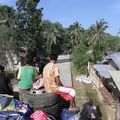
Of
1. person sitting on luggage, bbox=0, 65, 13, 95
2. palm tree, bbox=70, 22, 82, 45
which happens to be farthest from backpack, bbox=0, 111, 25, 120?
palm tree, bbox=70, 22, 82, 45

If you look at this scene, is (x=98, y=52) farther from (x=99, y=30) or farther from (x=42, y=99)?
(x=99, y=30)

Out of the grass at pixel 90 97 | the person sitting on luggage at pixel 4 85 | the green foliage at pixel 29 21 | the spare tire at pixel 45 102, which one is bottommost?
the grass at pixel 90 97

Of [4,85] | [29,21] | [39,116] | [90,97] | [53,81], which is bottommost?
[90,97]

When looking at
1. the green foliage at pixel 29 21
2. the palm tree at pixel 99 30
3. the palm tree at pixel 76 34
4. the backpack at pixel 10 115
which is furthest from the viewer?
the palm tree at pixel 76 34

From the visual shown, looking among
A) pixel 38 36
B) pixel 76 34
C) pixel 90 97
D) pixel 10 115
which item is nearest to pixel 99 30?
pixel 76 34

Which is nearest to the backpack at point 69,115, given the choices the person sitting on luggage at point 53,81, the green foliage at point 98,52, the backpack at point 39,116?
the person sitting on luggage at point 53,81

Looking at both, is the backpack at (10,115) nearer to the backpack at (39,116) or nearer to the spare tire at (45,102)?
the backpack at (39,116)

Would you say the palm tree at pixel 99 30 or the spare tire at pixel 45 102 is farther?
the palm tree at pixel 99 30

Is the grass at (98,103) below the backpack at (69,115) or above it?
below

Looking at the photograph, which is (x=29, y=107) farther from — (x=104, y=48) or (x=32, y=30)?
(x=32, y=30)

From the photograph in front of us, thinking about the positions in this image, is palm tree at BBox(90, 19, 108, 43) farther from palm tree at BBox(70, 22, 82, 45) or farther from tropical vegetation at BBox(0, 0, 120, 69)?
palm tree at BBox(70, 22, 82, 45)

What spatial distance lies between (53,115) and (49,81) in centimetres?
78

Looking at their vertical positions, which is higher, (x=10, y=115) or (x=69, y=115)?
(x=10, y=115)

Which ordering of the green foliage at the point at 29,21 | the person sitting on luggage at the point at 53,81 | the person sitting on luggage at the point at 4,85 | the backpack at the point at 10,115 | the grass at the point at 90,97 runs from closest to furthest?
the backpack at the point at 10,115 < the person sitting on luggage at the point at 53,81 < the person sitting on luggage at the point at 4,85 < the grass at the point at 90,97 < the green foliage at the point at 29,21
